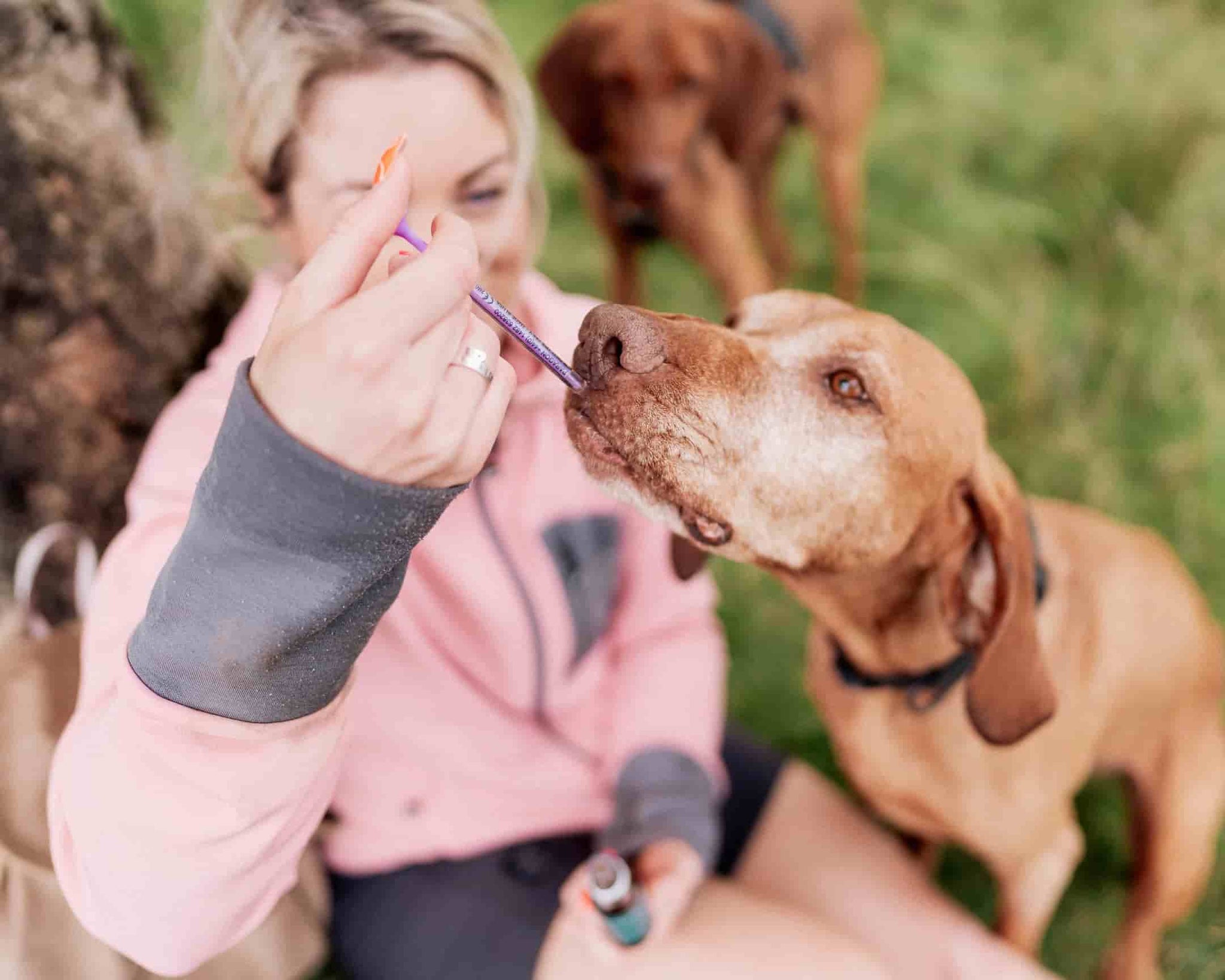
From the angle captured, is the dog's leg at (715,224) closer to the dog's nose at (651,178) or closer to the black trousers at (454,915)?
the dog's nose at (651,178)

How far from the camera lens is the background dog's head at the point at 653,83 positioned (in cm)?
308

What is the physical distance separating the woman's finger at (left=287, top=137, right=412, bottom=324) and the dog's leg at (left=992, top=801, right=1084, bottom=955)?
1.65 metres

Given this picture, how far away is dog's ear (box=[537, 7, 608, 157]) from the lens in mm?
3125

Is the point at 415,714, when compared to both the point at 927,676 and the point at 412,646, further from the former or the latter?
the point at 927,676

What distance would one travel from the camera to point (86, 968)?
52.0 inches

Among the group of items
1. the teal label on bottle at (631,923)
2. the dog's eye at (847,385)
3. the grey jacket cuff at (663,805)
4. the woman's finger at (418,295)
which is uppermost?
the woman's finger at (418,295)

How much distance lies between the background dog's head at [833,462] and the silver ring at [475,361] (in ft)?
0.90

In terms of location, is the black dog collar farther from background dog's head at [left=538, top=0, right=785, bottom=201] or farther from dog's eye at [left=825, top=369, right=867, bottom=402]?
background dog's head at [left=538, top=0, right=785, bottom=201]

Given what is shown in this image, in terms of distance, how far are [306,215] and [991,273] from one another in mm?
3125

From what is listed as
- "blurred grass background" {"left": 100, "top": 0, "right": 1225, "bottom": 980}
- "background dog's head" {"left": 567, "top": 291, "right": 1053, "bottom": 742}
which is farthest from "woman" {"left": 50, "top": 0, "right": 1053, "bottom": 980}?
"blurred grass background" {"left": 100, "top": 0, "right": 1225, "bottom": 980}

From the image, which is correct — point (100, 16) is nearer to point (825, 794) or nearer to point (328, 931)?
point (328, 931)

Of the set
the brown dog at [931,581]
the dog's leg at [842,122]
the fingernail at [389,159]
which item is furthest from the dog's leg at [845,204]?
the fingernail at [389,159]

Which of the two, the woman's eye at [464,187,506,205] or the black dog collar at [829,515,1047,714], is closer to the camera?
the woman's eye at [464,187,506,205]

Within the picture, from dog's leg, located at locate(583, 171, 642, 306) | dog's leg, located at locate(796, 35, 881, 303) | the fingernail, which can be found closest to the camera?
the fingernail
